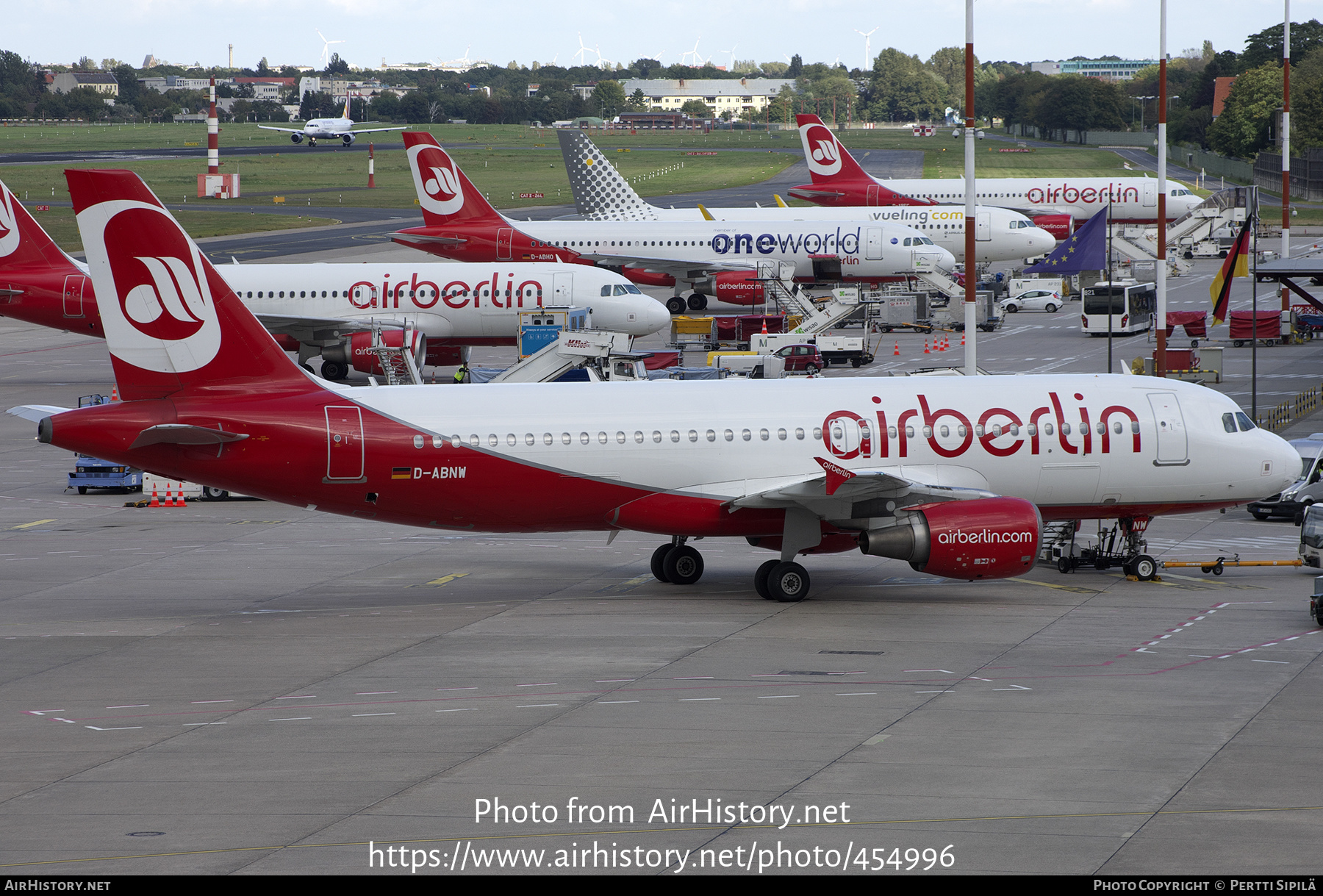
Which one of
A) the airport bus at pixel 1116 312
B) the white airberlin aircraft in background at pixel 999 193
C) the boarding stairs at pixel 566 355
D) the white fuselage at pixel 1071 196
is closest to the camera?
the boarding stairs at pixel 566 355

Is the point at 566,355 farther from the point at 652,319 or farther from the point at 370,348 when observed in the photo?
the point at 652,319

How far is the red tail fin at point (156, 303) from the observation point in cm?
2802

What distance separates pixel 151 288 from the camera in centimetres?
2844

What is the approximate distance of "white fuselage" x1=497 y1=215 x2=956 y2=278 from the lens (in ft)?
267

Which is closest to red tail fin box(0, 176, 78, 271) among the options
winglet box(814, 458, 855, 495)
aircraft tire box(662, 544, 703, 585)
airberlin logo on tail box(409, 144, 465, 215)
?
airberlin logo on tail box(409, 144, 465, 215)

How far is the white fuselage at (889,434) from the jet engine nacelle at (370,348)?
1112 inches

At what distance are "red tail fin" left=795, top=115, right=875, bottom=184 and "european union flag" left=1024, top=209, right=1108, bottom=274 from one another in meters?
46.3

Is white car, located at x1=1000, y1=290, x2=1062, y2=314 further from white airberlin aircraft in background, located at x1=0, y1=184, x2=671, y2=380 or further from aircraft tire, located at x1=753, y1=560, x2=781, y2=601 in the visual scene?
aircraft tire, located at x1=753, y1=560, x2=781, y2=601

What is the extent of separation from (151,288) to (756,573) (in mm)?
13927

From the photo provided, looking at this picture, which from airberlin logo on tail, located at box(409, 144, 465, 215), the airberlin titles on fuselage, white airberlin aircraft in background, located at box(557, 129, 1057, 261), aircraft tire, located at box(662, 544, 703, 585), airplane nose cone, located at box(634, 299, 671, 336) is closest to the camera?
the airberlin titles on fuselage

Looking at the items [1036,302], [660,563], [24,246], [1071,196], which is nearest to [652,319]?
[24,246]

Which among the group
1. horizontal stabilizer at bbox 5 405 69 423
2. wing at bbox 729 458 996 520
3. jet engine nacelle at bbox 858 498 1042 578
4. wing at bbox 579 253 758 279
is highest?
wing at bbox 579 253 758 279

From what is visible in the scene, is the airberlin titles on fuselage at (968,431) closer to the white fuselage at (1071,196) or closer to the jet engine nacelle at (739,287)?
the jet engine nacelle at (739,287)

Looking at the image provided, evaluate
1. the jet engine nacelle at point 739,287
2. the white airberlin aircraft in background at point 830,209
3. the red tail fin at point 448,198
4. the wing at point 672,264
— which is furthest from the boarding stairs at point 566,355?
the white airberlin aircraft in background at point 830,209
